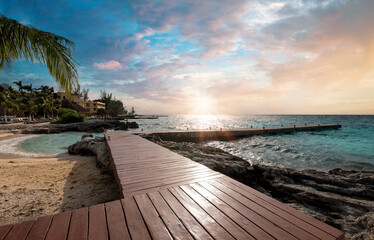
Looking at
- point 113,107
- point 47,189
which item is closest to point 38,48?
point 47,189

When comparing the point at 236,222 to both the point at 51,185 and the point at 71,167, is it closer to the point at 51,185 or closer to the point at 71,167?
the point at 51,185

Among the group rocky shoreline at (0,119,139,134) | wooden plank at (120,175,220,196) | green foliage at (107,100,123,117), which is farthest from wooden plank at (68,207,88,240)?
green foliage at (107,100,123,117)

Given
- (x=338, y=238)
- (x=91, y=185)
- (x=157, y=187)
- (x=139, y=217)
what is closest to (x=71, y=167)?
(x=91, y=185)

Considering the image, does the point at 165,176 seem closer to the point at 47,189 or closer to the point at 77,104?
the point at 47,189

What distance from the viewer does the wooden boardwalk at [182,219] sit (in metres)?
1.87

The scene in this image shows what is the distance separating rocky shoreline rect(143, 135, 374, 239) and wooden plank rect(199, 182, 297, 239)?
1880 mm

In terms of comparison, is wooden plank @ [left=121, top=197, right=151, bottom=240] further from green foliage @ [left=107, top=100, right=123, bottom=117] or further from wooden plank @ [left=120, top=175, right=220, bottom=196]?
green foliage @ [left=107, top=100, right=123, bottom=117]

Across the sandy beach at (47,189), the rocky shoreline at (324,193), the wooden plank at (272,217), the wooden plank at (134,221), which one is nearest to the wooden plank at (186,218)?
the wooden plank at (134,221)

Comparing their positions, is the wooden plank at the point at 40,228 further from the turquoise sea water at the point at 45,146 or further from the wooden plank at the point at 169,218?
the turquoise sea water at the point at 45,146

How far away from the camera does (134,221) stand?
210 centimetres

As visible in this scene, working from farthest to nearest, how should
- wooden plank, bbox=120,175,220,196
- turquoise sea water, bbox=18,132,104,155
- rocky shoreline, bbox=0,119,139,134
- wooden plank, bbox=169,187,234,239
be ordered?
rocky shoreline, bbox=0,119,139,134, turquoise sea water, bbox=18,132,104,155, wooden plank, bbox=120,175,220,196, wooden plank, bbox=169,187,234,239

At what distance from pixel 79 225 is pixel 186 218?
1308mm

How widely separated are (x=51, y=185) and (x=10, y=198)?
1.04 meters

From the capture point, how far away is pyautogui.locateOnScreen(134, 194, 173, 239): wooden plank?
1.89m
